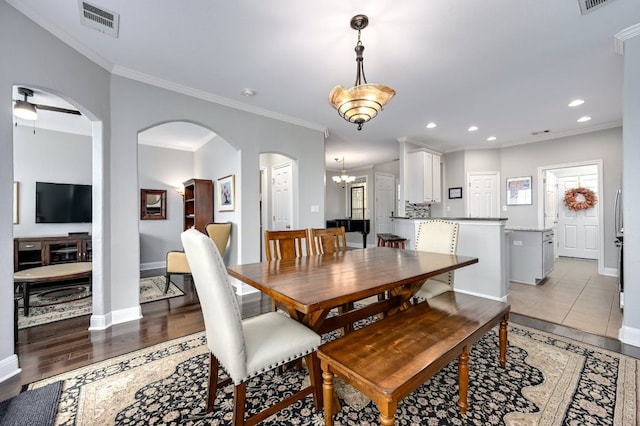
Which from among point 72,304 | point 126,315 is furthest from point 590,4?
point 72,304

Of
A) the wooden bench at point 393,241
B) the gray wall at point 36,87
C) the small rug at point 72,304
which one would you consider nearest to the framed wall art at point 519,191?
the wooden bench at point 393,241

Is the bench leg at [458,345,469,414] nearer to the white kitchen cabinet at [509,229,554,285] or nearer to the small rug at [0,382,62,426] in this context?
the small rug at [0,382,62,426]

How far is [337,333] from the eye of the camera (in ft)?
8.13

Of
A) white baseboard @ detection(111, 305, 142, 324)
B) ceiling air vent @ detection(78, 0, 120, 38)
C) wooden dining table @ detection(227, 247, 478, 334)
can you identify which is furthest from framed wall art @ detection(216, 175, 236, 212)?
wooden dining table @ detection(227, 247, 478, 334)

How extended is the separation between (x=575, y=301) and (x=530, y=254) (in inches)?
37.5

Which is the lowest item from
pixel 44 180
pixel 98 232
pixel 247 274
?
pixel 247 274

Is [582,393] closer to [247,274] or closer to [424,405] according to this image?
[424,405]

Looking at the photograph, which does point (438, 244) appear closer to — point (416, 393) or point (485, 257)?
point (485, 257)

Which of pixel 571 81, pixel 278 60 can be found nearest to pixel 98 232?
pixel 278 60

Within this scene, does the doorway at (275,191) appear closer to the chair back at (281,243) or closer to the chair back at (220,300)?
the chair back at (281,243)

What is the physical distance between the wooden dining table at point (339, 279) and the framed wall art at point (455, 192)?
4431 mm

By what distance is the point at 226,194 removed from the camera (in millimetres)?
4457

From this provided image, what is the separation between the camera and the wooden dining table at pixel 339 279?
1.32 metres

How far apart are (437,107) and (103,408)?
182 inches
